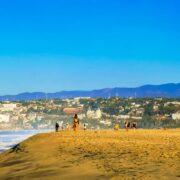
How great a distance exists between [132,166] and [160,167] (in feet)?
4.34

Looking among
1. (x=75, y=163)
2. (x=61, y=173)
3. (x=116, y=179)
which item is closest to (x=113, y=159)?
(x=75, y=163)

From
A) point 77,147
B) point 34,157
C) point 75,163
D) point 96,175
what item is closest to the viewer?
point 96,175

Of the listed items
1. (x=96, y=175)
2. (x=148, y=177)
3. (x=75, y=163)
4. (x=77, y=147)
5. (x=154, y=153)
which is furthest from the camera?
(x=77, y=147)

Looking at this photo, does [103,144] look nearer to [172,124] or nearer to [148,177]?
[148,177]

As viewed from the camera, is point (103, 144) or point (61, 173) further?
point (103, 144)

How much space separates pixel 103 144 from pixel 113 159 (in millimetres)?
8444

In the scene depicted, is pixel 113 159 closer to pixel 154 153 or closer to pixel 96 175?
pixel 154 153

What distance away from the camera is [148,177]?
52.4 feet

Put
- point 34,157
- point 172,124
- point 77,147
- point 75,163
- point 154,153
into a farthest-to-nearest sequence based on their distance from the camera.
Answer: point 172,124, point 77,147, point 34,157, point 154,153, point 75,163

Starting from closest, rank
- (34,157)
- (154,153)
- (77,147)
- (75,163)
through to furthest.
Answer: (75,163) → (154,153) → (34,157) → (77,147)

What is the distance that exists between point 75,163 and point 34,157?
16.9 ft

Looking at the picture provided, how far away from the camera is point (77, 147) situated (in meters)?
28.8

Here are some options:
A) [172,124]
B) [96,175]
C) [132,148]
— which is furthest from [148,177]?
[172,124]

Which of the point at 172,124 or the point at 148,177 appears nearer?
the point at 148,177
